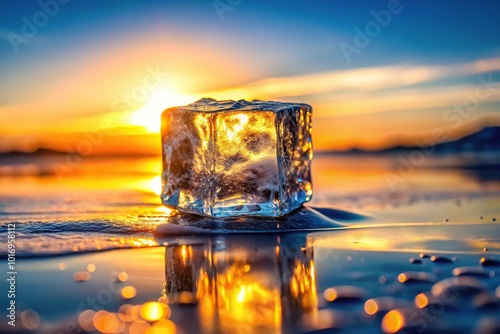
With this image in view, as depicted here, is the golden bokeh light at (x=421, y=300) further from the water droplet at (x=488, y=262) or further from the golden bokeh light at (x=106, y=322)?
the golden bokeh light at (x=106, y=322)

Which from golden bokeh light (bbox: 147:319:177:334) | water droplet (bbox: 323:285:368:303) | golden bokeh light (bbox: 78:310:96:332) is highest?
golden bokeh light (bbox: 78:310:96:332)

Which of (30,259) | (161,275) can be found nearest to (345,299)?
(161,275)

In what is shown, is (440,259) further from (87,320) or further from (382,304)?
(87,320)

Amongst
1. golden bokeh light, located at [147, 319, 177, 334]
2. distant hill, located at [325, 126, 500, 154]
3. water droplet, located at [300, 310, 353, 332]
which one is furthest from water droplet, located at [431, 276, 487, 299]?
distant hill, located at [325, 126, 500, 154]

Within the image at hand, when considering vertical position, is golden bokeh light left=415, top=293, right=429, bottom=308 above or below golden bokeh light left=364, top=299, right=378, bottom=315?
below

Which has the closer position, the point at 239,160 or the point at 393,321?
the point at 393,321

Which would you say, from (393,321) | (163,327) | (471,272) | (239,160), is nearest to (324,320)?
(393,321)

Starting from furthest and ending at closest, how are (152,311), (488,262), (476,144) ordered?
(476,144)
(488,262)
(152,311)

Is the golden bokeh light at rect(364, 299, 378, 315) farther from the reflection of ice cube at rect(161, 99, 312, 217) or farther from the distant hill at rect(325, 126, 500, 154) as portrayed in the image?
the distant hill at rect(325, 126, 500, 154)

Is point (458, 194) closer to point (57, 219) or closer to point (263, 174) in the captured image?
point (263, 174)
